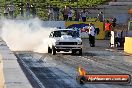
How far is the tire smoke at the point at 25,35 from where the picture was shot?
32.3 meters

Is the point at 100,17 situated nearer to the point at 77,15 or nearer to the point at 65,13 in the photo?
the point at 77,15

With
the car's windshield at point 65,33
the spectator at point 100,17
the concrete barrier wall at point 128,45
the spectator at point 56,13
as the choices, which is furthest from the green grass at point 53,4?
the car's windshield at point 65,33

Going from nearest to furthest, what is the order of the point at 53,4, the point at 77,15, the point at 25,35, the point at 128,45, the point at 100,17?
the point at 128,45 → the point at 25,35 → the point at 77,15 → the point at 100,17 → the point at 53,4

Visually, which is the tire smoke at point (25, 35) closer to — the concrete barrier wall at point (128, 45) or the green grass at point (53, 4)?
the green grass at point (53, 4)

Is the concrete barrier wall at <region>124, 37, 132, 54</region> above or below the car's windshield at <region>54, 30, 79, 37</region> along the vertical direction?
below

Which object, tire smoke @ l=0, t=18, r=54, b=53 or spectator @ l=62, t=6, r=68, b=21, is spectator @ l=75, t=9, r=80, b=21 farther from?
tire smoke @ l=0, t=18, r=54, b=53

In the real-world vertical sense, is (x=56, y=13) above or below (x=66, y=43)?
below

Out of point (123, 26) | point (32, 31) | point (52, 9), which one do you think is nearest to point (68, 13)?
point (52, 9)

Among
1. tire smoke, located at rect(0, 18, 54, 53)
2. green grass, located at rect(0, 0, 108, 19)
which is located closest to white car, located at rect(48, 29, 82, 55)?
tire smoke, located at rect(0, 18, 54, 53)

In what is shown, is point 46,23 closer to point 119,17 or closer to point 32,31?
point 32,31

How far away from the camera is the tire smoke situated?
32281mm

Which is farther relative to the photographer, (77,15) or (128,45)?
(77,15)

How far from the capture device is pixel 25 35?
3559cm

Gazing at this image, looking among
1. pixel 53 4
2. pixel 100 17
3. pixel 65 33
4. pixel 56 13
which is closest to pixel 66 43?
pixel 65 33
